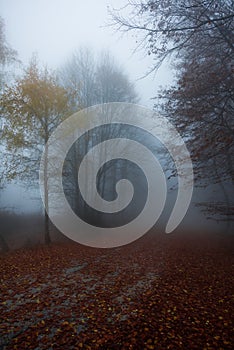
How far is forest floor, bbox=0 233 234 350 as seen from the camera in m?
3.29

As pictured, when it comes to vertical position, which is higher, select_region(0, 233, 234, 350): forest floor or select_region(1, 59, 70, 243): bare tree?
select_region(1, 59, 70, 243): bare tree

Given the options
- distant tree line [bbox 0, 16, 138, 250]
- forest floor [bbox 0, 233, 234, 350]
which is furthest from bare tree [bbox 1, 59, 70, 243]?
forest floor [bbox 0, 233, 234, 350]

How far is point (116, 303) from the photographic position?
439 centimetres

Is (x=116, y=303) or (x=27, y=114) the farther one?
(x=27, y=114)

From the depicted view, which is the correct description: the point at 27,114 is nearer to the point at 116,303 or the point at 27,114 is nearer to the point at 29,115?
the point at 29,115

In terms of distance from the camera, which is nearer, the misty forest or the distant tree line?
the misty forest

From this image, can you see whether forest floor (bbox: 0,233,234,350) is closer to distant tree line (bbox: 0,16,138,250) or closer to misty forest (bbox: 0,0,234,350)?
misty forest (bbox: 0,0,234,350)

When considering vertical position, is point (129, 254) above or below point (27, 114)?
below

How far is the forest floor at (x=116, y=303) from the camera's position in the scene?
10.8ft

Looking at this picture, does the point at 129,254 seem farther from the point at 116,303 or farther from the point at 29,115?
the point at 29,115

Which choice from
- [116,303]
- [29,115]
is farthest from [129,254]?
[29,115]

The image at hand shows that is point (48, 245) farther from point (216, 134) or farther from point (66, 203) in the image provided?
point (216, 134)

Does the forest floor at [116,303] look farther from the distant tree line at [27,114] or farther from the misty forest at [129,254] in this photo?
the distant tree line at [27,114]

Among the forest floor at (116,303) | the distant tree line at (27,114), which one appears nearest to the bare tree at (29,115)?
the distant tree line at (27,114)
